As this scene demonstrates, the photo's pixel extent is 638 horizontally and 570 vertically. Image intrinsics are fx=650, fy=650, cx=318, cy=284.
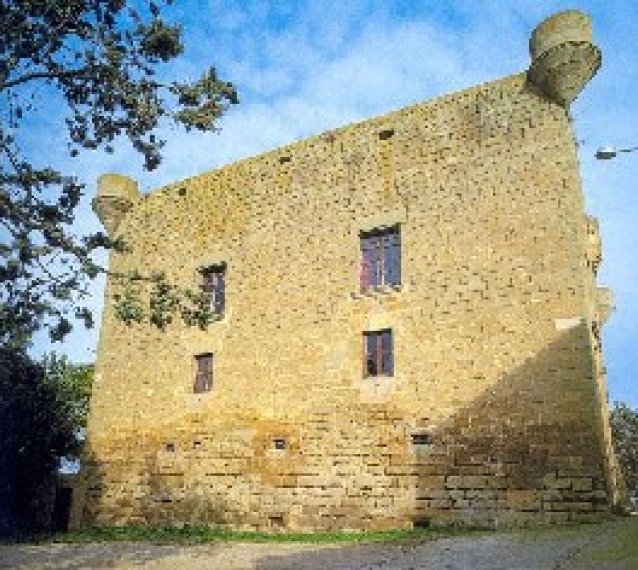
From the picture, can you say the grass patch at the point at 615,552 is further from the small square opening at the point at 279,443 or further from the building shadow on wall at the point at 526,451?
the small square opening at the point at 279,443

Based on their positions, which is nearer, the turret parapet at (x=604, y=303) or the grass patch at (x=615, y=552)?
the grass patch at (x=615, y=552)

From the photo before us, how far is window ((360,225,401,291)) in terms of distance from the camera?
13.3 meters

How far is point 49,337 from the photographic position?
32.1 ft

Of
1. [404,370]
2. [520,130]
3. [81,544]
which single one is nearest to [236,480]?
[81,544]

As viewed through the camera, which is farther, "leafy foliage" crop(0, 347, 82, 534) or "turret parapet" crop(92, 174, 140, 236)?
"turret parapet" crop(92, 174, 140, 236)

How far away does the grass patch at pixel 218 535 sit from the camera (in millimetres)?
10562

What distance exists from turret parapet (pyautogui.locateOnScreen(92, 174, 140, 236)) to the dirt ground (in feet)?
30.2

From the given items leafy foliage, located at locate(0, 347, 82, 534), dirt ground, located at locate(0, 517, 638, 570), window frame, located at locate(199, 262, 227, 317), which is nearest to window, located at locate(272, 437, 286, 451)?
dirt ground, located at locate(0, 517, 638, 570)

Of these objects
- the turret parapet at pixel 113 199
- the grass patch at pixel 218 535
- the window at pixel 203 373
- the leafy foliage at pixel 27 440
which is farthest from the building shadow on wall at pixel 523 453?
the turret parapet at pixel 113 199

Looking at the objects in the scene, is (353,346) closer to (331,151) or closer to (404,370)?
(404,370)

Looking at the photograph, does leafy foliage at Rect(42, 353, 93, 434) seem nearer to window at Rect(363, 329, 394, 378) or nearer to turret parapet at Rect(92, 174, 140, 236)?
turret parapet at Rect(92, 174, 140, 236)

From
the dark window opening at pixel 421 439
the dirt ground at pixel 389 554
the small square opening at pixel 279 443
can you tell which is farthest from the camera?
the small square opening at pixel 279 443

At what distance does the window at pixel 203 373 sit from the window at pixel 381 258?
4.17 meters

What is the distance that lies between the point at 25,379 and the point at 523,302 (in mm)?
12633
